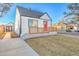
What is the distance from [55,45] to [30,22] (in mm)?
351

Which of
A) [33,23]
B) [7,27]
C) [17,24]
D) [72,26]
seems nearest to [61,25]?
[72,26]

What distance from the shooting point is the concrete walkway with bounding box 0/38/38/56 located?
5.33 feet

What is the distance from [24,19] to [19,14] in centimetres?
7

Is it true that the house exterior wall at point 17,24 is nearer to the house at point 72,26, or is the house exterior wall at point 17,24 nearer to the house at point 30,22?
the house at point 30,22

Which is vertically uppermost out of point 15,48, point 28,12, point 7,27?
point 28,12

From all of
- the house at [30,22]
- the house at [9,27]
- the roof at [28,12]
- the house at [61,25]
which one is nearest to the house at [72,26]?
the house at [61,25]

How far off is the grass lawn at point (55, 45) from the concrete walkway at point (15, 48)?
5 cm

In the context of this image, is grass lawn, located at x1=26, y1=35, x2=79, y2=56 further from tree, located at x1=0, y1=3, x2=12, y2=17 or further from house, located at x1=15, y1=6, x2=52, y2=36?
tree, located at x1=0, y1=3, x2=12, y2=17

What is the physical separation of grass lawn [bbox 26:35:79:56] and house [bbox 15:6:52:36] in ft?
0.32

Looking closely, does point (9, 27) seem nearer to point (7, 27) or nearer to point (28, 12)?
point (7, 27)

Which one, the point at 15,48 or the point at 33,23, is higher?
the point at 33,23

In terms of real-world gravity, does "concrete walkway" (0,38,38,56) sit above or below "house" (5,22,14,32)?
below

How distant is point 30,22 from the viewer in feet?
5.57

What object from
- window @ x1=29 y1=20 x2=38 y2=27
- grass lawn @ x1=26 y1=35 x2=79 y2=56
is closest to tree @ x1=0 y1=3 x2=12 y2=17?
window @ x1=29 y1=20 x2=38 y2=27
